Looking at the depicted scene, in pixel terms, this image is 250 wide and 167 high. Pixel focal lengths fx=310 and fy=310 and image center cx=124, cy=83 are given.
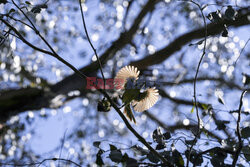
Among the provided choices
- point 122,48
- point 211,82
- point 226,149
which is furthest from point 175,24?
point 226,149

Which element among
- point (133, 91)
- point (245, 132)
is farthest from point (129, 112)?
point (245, 132)

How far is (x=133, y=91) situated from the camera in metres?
0.66

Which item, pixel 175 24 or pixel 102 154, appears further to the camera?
pixel 175 24

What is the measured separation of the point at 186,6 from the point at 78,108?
1.31 metres

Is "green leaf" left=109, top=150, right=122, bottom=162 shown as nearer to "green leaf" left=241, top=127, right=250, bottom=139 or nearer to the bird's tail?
the bird's tail

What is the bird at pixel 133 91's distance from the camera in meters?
0.66

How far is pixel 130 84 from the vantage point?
0.67m

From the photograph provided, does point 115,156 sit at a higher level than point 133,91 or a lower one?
lower

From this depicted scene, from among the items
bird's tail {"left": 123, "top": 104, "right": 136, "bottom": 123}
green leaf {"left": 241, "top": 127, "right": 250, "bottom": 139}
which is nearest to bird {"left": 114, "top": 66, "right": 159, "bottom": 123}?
bird's tail {"left": 123, "top": 104, "right": 136, "bottom": 123}

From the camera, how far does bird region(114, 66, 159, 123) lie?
25.9 inches

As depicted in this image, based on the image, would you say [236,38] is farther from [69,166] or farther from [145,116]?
[69,166]

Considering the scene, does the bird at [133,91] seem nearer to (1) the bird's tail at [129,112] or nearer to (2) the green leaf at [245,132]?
(1) the bird's tail at [129,112]

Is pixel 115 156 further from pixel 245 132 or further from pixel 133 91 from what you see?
pixel 245 132

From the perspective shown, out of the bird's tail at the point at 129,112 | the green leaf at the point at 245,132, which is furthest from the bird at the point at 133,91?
the green leaf at the point at 245,132
